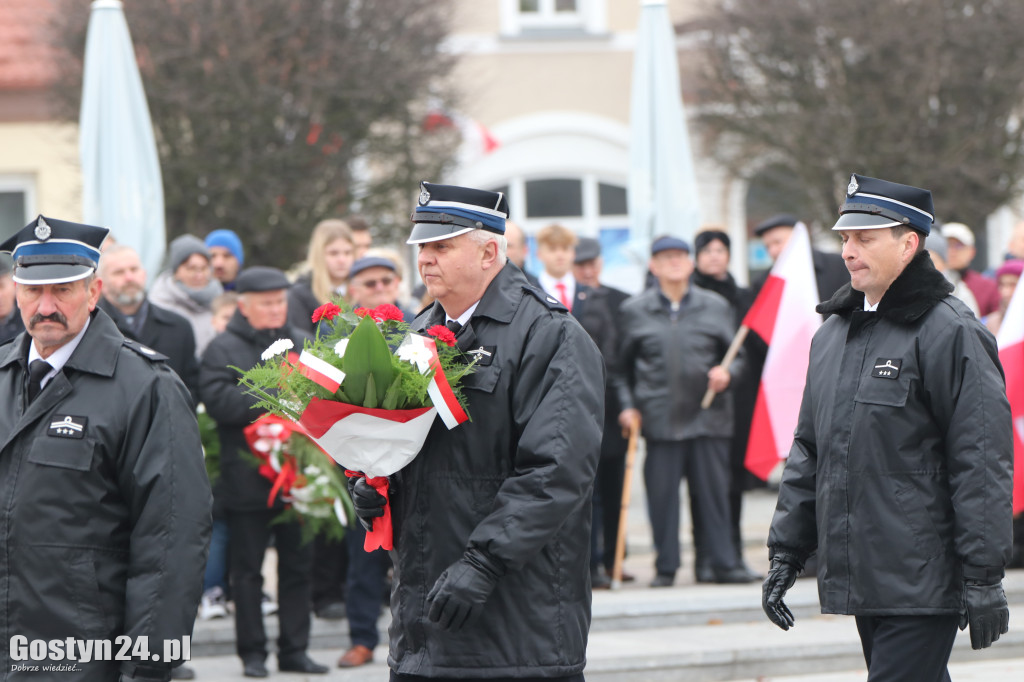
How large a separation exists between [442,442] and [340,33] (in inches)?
381

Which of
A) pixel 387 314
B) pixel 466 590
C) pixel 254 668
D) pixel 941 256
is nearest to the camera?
pixel 466 590

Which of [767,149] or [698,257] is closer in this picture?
[698,257]

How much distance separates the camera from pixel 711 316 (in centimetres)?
942

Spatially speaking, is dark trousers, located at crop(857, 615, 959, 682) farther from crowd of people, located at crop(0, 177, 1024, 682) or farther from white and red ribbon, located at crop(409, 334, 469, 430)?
white and red ribbon, located at crop(409, 334, 469, 430)

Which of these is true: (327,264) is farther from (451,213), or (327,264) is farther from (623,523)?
(451,213)

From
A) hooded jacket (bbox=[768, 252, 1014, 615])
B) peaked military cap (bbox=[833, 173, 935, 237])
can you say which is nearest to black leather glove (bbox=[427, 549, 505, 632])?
hooded jacket (bbox=[768, 252, 1014, 615])

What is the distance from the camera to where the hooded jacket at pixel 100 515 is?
168 inches

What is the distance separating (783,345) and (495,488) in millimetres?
5015

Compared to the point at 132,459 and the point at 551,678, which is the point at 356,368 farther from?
the point at 551,678

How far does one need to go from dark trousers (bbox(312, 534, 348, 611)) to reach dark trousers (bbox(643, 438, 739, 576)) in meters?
2.09

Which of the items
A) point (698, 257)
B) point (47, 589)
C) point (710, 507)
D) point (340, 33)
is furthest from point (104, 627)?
point (340, 33)

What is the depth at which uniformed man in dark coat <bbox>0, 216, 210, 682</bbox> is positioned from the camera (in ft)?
14.0

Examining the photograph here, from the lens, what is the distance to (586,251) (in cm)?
1022

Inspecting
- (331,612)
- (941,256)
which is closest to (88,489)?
(331,612)
